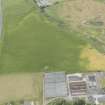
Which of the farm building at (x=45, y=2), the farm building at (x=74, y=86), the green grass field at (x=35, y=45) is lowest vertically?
the farm building at (x=74, y=86)

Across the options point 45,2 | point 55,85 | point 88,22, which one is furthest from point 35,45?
point 45,2

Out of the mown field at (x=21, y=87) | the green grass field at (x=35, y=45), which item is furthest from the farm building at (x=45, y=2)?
the mown field at (x=21, y=87)

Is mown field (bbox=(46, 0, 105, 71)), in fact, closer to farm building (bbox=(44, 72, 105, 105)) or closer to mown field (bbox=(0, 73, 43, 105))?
farm building (bbox=(44, 72, 105, 105))

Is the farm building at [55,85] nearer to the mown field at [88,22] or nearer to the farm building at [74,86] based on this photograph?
the farm building at [74,86]

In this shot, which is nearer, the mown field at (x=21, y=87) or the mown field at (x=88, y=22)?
the mown field at (x=21, y=87)

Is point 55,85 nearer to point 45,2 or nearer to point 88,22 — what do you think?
point 88,22

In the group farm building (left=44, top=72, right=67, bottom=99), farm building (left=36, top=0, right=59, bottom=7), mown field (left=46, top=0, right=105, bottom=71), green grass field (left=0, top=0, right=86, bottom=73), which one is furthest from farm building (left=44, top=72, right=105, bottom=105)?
farm building (left=36, top=0, right=59, bottom=7)

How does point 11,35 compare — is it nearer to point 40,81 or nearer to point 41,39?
point 41,39
